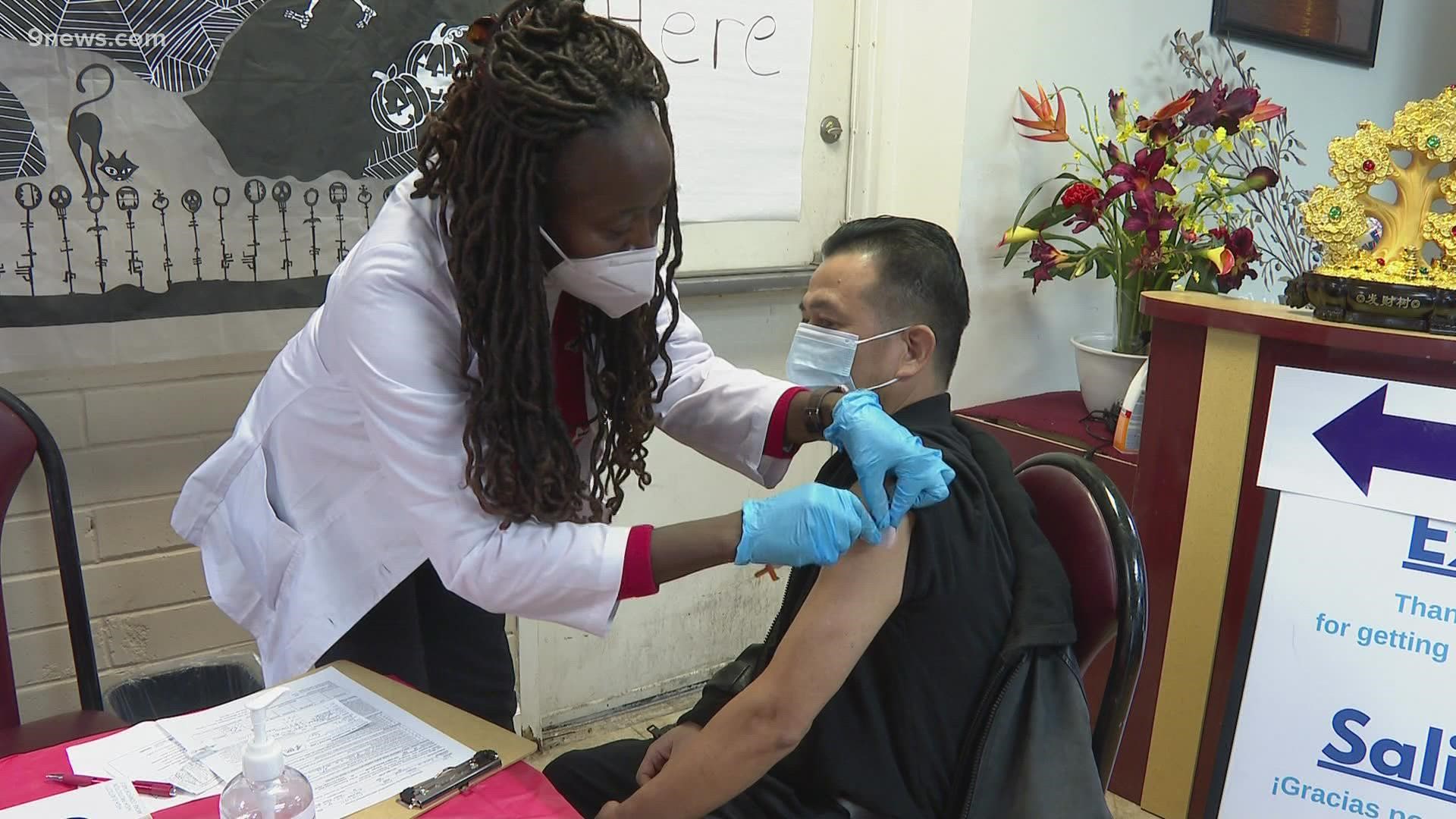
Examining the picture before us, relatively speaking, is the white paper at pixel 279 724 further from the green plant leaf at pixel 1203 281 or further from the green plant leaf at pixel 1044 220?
the green plant leaf at pixel 1203 281

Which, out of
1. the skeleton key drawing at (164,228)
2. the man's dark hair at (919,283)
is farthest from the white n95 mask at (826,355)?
the skeleton key drawing at (164,228)

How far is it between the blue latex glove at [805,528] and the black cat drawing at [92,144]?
1188 millimetres

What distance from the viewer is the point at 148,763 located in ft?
3.08

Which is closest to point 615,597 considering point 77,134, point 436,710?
point 436,710

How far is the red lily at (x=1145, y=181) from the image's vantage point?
2.36 meters

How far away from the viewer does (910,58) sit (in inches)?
98.5

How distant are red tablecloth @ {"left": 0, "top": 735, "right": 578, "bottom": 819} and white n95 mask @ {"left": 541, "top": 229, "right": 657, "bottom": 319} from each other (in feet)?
1.63

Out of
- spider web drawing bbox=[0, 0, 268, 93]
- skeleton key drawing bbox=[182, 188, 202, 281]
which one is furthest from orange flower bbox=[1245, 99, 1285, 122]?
skeleton key drawing bbox=[182, 188, 202, 281]

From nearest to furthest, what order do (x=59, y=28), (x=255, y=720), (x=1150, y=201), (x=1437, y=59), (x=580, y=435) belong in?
(x=255, y=720), (x=580, y=435), (x=59, y=28), (x=1150, y=201), (x=1437, y=59)

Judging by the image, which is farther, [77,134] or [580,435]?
[77,134]

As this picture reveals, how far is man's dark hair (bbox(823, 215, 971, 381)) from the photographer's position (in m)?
1.43

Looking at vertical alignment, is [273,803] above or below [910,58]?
below

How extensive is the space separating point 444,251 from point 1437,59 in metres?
4.54

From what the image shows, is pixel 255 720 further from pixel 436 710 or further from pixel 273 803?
pixel 436 710
